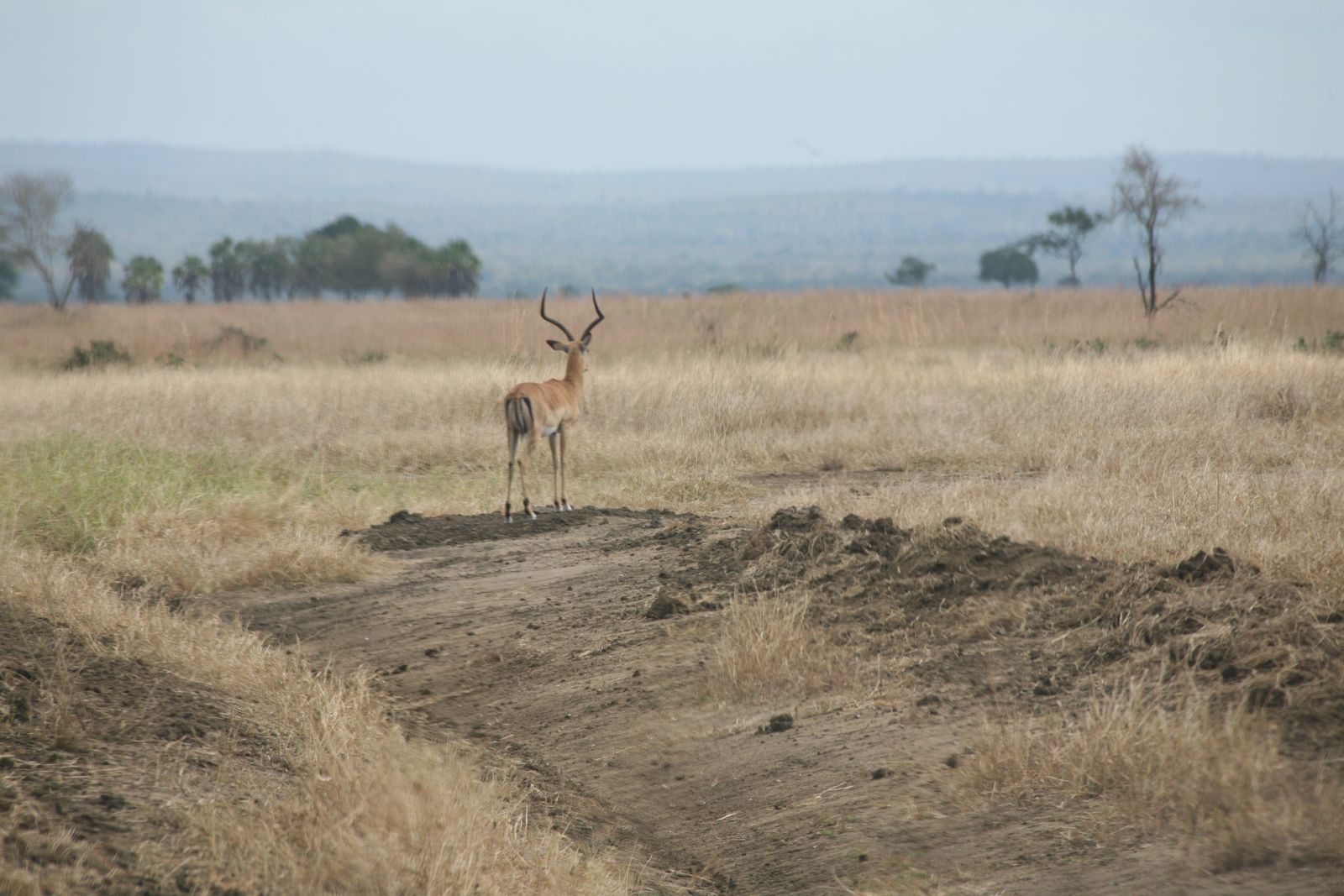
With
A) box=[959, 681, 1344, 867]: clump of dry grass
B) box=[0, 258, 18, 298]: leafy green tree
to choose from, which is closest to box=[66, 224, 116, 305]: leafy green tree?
box=[0, 258, 18, 298]: leafy green tree

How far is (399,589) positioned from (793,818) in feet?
12.4

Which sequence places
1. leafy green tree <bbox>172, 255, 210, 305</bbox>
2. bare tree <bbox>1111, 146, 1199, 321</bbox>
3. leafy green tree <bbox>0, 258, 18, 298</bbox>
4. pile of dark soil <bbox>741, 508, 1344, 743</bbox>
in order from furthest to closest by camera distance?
leafy green tree <bbox>0, 258, 18, 298</bbox>
leafy green tree <bbox>172, 255, 210, 305</bbox>
bare tree <bbox>1111, 146, 1199, 321</bbox>
pile of dark soil <bbox>741, 508, 1344, 743</bbox>

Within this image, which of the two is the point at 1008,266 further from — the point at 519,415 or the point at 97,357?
the point at 519,415

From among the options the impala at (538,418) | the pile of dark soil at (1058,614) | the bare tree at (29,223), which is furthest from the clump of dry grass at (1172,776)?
the bare tree at (29,223)

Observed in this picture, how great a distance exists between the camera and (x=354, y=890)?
3.54 meters

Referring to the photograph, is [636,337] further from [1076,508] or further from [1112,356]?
[1076,508]

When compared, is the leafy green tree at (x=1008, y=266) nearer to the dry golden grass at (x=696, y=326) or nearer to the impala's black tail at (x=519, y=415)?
the dry golden grass at (x=696, y=326)

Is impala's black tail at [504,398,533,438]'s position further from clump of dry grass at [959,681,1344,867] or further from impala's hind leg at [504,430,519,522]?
clump of dry grass at [959,681,1344,867]

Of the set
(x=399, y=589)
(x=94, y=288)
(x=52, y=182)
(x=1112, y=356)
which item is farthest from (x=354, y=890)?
(x=94, y=288)

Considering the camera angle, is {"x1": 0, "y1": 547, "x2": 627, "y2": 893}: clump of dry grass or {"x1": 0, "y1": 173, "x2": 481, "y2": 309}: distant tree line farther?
{"x1": 0, "y1": 173, "x2": 481, "y2": 309}: distant tree line

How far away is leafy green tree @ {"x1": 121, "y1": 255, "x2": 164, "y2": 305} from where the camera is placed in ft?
186

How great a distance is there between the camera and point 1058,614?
222 inches

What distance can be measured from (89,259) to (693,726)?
50.0 m

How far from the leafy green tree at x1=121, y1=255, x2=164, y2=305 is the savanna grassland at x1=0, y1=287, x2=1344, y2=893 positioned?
38.3 m
